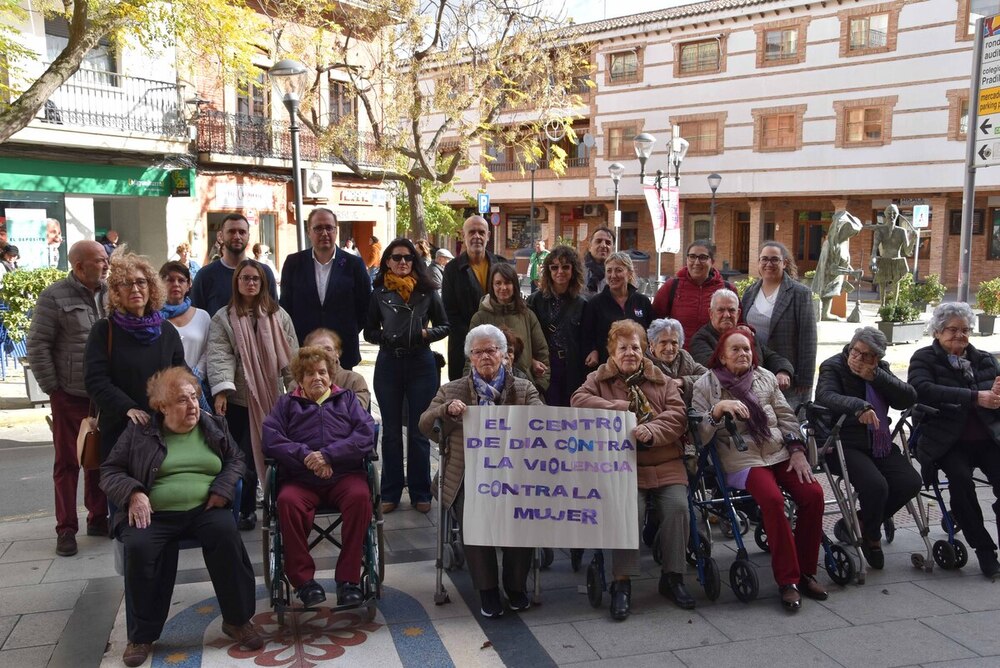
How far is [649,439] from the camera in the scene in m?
4.54

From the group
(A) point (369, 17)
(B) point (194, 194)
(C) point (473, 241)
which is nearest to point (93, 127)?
(B) point (194, 194)

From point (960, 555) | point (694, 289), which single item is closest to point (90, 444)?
point (694, 289)

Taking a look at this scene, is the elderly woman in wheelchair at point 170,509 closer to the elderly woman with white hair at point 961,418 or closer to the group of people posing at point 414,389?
the group of people posing at point 414,389

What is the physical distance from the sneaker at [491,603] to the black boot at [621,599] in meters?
0.59

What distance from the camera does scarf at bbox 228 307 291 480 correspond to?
546 centimetres

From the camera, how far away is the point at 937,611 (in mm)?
4457

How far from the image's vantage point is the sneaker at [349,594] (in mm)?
4180

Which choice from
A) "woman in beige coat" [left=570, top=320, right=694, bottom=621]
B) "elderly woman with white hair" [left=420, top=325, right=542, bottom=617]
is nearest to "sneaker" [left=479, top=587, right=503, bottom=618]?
"elderly woman with white hair" [left=420, top=325, right=542, bottom=617]

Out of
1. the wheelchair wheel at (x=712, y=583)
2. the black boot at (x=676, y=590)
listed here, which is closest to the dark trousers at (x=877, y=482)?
the wheelchair wheel at (x=712, y=583)

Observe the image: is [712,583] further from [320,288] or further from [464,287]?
[320,288]

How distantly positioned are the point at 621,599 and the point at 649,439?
2.77 ft

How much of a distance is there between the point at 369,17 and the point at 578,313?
10.6 metres

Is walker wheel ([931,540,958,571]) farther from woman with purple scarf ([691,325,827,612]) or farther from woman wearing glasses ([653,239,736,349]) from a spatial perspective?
woman wearing glasses ([653,239,736,349])

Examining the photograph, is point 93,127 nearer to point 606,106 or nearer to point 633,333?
point 633,333
